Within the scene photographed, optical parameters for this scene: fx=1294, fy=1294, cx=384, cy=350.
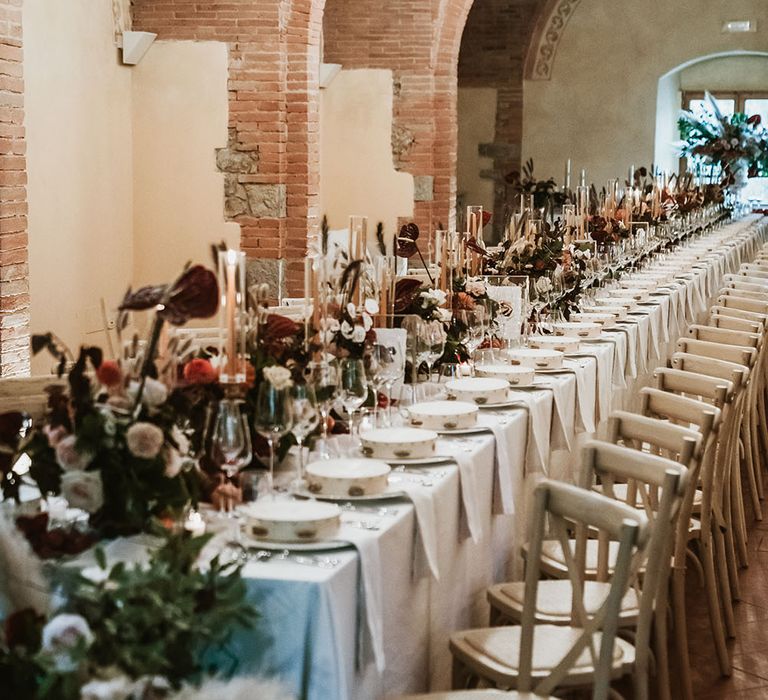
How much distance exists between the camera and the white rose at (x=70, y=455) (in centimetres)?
241

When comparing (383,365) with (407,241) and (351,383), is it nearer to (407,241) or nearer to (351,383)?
(351,383)

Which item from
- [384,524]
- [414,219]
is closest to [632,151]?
[414,219]

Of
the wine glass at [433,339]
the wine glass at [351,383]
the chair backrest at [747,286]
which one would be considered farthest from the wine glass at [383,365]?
the chair backrest at [747,286]

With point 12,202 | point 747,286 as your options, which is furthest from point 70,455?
point 747,286

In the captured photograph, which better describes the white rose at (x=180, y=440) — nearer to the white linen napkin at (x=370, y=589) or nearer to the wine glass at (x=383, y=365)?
the white linen napkin at (x=370, y=589)

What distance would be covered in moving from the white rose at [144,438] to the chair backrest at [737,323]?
13.7 ft

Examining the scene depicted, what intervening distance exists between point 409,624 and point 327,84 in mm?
10548

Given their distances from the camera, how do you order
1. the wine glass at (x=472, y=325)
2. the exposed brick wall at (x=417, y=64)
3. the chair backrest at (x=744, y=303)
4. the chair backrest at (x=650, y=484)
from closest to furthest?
the chair backrest at (x=650, y=484)
the wine glass at (x=472, y=325)
the chair backrest at (x=744, y=303)
the exposed brick wall at (x=417, y=64)

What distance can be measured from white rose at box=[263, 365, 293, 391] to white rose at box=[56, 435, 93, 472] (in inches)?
20.6

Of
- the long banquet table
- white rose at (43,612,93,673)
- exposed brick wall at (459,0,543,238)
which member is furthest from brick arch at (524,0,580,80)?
white rose at (43,612,93,673)

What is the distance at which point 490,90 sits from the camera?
19.0 m

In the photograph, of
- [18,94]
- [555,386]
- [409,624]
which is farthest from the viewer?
[18,94]

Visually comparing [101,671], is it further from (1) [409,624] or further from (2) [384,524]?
(1) [409,624]

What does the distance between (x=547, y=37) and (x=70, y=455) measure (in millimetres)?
17309
